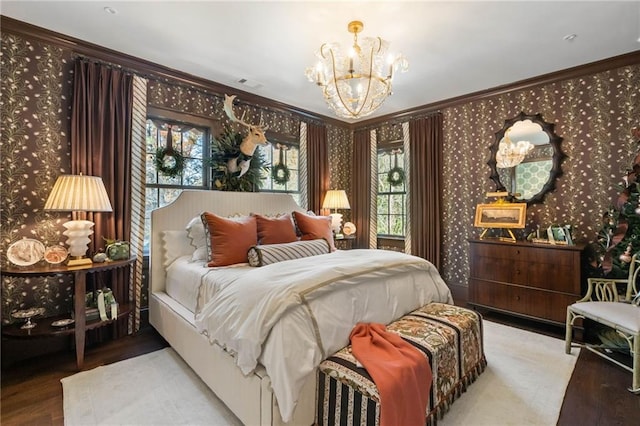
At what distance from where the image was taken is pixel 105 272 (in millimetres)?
2961

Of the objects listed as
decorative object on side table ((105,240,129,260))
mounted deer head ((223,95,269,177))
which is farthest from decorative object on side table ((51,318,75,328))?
mounted deer head ((223,95,269,177))

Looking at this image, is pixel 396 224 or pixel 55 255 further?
pixel 396 224

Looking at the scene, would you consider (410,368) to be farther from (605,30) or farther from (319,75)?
(605,30)

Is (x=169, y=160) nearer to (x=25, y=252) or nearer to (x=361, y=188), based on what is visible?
(x=25, y=252)

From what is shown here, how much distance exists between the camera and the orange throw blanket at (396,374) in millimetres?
1451

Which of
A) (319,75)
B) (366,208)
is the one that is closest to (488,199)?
(366,208)

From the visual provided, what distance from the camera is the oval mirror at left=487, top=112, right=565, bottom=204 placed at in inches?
143

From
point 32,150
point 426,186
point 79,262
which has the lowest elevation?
point 79,262

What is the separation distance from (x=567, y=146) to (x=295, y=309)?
377 cm

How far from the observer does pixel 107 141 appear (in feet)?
9.86

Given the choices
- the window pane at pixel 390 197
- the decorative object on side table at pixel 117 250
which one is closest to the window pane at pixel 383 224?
the window pane at pixel 390 197

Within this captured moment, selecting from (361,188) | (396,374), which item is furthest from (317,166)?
(396,374)

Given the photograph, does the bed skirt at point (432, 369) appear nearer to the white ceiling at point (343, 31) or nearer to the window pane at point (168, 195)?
the white ceiling at point (343, 31)

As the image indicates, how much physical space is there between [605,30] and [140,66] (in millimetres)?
4452
